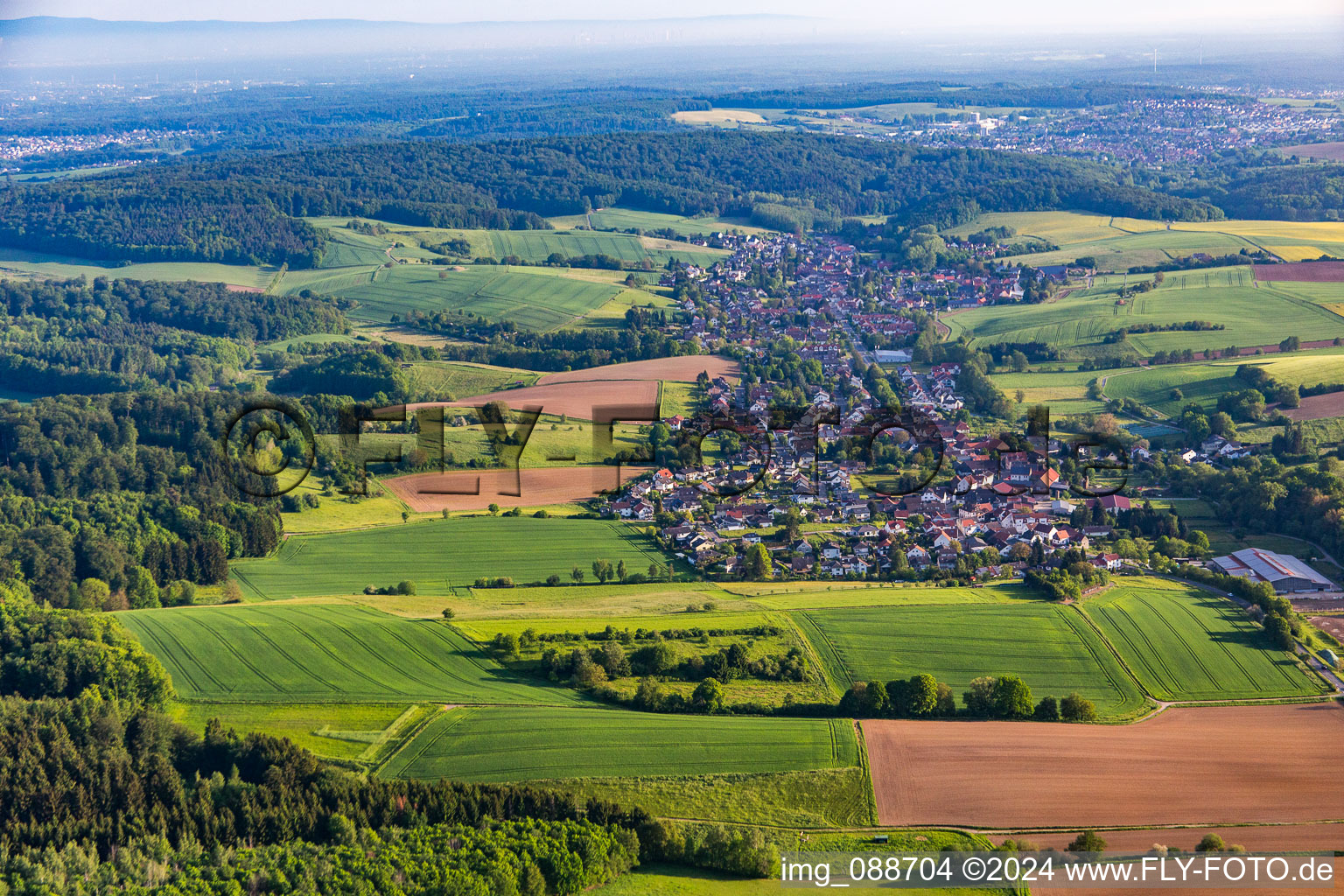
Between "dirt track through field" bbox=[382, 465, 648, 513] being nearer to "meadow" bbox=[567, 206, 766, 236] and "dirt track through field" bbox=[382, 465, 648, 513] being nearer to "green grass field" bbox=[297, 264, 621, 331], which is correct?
"green grass field" bbox=[297, 264, 621, 331]

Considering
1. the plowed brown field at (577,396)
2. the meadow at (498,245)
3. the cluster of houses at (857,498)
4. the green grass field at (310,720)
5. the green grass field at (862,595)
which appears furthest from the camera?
the meadow at (498,245)

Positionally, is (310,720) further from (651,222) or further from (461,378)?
(651,222)

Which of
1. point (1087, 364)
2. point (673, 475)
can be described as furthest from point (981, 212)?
point (673, 475)

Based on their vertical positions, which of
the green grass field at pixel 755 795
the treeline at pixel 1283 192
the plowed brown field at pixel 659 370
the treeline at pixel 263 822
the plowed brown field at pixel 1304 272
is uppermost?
the treeline at pixel 1283 192

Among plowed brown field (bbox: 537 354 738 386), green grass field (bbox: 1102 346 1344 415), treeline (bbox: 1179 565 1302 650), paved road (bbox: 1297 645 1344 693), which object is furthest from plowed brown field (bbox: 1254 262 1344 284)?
paved road (bbox: 1297 645 1344 693)

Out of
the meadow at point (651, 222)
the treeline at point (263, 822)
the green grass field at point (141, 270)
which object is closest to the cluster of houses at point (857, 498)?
the treeline at point (263, 822)

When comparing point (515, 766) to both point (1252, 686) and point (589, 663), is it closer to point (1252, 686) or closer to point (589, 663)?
point (589, 663)

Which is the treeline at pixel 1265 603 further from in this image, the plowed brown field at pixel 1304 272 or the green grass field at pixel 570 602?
the plowed brown field at pixel 1304 272
